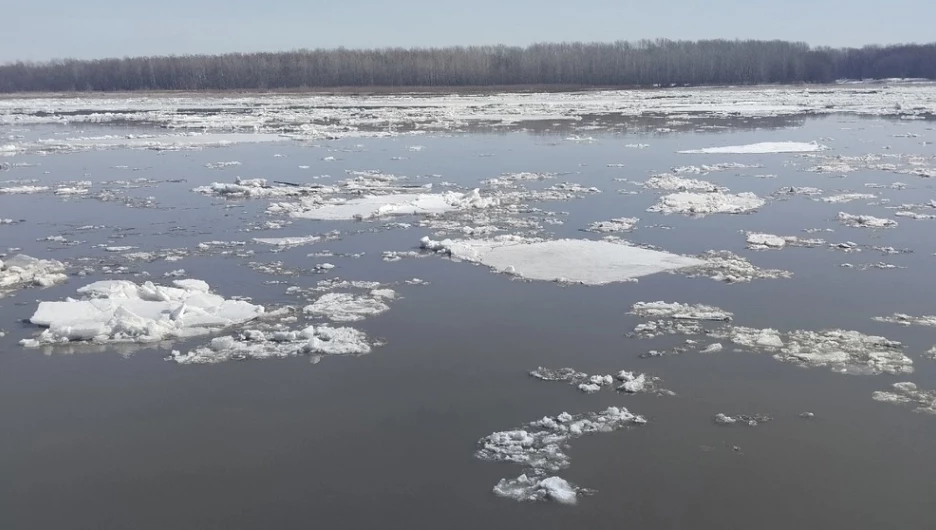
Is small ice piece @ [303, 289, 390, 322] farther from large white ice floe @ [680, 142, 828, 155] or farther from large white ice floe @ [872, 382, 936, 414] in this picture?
large white ice floe @ [680, 142, 828, 155]

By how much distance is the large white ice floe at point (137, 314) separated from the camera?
8.56 m

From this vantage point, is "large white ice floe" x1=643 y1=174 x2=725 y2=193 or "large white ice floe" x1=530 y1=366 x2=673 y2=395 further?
"large white ice floe" x1=643 y1=174 x2=725 y2=193

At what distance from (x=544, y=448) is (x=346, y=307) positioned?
398 centimetres

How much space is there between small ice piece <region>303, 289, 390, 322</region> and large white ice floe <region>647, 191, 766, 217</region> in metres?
6.74

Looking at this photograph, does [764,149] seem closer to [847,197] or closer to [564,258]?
[847,197]

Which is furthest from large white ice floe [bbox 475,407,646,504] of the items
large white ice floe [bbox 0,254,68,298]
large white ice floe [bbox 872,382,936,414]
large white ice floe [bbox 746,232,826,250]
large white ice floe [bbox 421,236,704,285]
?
large white ice floe [bbox 0,254,68,298]

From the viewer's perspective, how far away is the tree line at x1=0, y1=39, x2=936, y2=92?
7900 cm

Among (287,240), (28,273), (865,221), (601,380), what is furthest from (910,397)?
(28,273)

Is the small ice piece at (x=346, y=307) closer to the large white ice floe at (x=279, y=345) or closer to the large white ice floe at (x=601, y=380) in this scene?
the large white ice floe at (x=279, y=345)

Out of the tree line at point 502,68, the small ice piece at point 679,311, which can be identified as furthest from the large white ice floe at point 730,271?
the tree line at point 502,68

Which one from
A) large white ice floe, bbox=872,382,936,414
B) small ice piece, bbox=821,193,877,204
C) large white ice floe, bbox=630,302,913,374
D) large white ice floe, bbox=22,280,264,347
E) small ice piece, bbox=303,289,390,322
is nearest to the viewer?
large white ice floe, bbox=872,382,936,414

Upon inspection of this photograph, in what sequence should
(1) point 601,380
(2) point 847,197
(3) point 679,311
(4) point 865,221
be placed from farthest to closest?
1. (2) point 847,197
2. (4) point 865,221
3. (3) point 679,311
4. (1) point 601,380

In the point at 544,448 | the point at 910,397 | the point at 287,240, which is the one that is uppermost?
the point at 287,240

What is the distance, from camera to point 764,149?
22.8m
